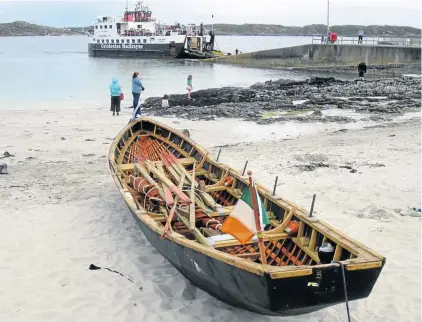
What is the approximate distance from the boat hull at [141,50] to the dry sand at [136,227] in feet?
188

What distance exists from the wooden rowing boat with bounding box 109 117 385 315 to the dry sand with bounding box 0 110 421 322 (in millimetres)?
594

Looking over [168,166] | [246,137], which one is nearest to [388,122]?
[246,137]

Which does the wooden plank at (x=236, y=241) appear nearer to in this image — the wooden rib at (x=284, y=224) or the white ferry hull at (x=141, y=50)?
the wooden rib at (x=284, y=224)

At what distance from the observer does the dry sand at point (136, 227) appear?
614 cm

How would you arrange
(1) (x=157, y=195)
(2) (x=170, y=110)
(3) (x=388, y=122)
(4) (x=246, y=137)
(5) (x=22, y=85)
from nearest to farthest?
(1) (x=157, y=195) → (4) (x=246, y=137) → (3) (x=388, y=122) → (2) (x=170, y=110) → (5) (x=22, y=85)

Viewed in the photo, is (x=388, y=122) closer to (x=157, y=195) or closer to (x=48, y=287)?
(x=157, y=195)

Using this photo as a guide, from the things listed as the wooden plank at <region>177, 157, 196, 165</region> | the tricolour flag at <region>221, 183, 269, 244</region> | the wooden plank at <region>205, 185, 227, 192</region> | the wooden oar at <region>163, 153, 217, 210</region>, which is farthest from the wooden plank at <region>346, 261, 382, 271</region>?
the wooden plank at <region>177, 157, 196, 165</region>

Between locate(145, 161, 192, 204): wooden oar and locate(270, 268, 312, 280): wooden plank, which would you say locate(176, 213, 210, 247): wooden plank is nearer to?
locate(145, 161, 192, 204): wooden oar

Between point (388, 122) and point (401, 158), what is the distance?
6907mm

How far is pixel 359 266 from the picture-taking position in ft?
15.8

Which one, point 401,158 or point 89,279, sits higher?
point 401,158

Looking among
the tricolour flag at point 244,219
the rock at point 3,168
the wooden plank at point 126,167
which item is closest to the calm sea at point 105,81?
the rock at point 3,168

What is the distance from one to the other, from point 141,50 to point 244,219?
234 feet

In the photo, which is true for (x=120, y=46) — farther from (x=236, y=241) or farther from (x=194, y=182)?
(x=236, y=241)
